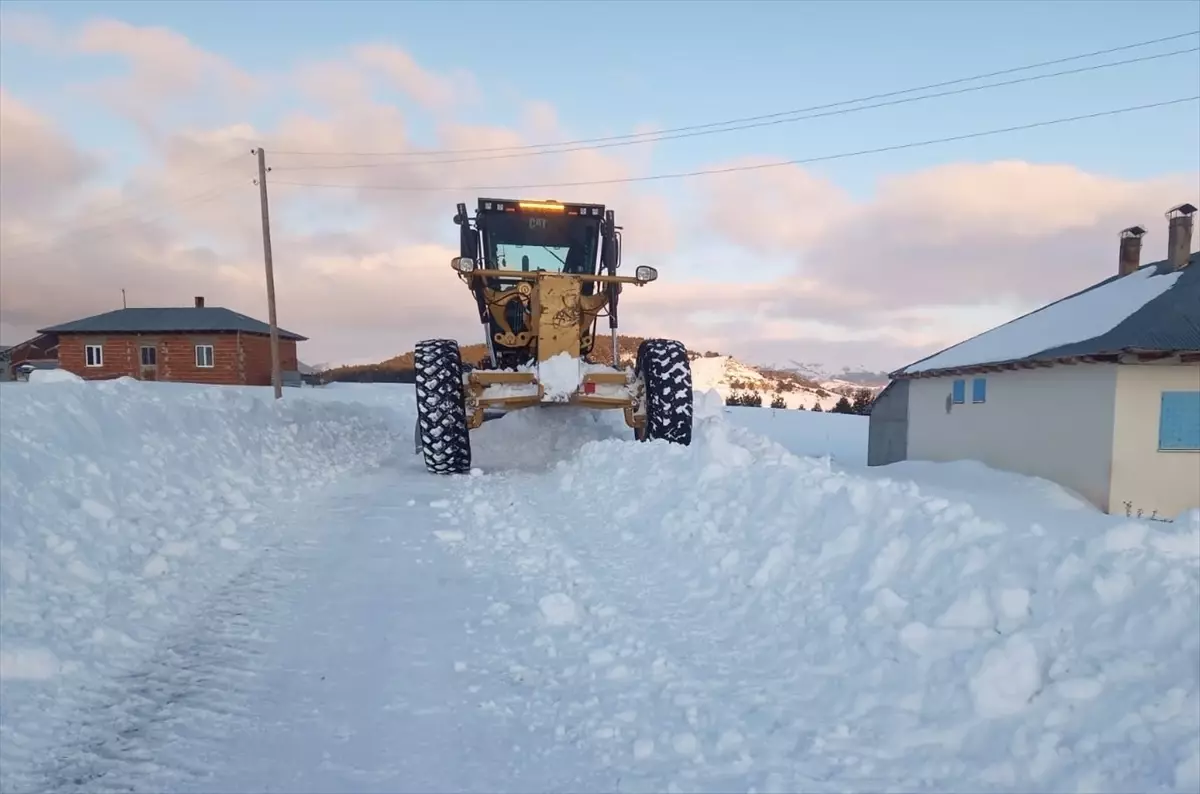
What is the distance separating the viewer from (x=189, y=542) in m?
5.33

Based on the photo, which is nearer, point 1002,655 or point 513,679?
point 1002,655

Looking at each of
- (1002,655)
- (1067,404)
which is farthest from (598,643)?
(1067,404)

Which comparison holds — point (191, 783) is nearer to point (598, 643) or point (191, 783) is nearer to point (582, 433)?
point (598, 643)

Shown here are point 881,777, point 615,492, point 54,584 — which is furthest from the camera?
point 615,492

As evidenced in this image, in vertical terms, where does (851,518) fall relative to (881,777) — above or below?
above

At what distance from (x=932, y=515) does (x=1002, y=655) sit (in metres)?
1.50

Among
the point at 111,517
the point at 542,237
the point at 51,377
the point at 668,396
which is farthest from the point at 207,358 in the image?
the point at 111,517

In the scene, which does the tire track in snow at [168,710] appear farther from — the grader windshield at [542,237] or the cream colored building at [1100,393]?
the cream colored building at [1100,393]

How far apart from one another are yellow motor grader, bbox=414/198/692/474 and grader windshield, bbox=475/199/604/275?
15 millimetres

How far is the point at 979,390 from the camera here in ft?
55.1

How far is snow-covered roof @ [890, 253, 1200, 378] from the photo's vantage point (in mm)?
12586

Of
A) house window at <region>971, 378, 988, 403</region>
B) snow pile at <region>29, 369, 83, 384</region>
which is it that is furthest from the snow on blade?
house window at <region>971, 378, 988, 403</region>

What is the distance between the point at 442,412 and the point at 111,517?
167 inches

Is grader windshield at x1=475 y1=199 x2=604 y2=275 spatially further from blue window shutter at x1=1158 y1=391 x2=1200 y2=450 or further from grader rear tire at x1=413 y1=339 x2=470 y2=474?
blue window shutter at x1=1158 y1=391 x2=1200 y2=450
